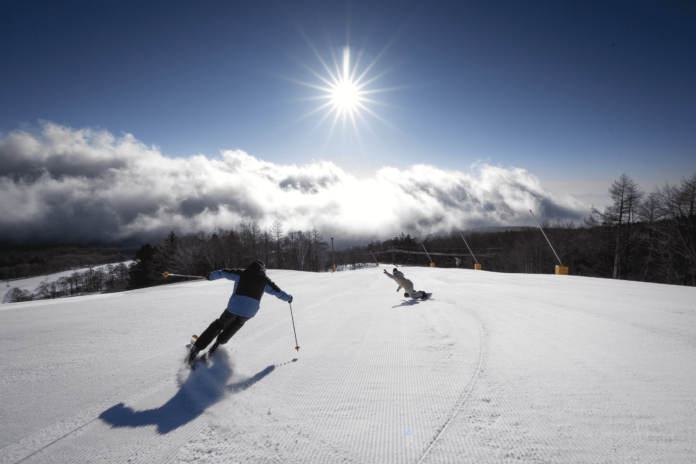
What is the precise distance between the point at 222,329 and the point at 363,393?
8.81 feet

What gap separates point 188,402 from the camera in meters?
3.48

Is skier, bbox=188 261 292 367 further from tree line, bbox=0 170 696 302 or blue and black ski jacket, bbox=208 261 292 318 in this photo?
tree line, bbox=0 170 696 302

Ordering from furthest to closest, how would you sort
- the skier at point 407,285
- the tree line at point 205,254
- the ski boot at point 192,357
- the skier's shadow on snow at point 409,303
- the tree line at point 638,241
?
1. the tree line at point 205,254
2. the tree line at point 638,241
3. the skier at point 407,285
4. the skier's shadow on snow at point 409,303
5. the ski boot at point 192,357

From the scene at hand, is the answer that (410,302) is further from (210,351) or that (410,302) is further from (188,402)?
(188,402)

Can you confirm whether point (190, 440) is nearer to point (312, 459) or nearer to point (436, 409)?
point (312, 459)

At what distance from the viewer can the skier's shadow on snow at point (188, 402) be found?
3078 mm

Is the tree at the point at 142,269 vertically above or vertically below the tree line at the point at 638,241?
below

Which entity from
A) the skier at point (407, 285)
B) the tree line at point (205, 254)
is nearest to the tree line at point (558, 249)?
the tree line at point (205, 254)

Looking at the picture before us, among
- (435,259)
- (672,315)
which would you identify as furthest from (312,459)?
(435,259)

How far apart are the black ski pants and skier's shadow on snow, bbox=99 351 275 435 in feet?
1.24

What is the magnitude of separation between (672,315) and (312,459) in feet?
32.1

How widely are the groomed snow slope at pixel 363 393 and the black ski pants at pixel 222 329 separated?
1.27ft

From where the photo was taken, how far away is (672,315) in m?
7.22

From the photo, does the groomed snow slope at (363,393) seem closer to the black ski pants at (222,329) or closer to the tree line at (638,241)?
the black ski pants at (222,329)
